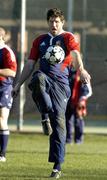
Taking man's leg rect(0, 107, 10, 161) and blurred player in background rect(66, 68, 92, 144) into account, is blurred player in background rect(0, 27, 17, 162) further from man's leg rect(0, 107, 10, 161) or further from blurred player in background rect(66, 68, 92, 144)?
blurred player in background rect(66, 68, 92, 144)

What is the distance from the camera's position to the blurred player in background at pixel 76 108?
632 inches

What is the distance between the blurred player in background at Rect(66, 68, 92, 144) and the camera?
16.0 metres

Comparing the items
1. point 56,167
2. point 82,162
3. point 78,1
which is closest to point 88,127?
point 78,1

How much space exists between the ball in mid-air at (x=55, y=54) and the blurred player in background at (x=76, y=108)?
20.6ft

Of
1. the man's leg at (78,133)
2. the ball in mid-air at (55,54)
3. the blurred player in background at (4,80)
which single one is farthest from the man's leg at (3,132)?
the man's leg at (78,133)

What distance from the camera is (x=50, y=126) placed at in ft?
31.2

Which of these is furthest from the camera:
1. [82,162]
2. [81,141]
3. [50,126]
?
[81,141]

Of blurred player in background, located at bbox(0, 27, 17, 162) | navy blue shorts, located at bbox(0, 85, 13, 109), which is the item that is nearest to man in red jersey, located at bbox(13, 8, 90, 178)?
blurred player in background, located at bbox(0, 27, 17, 162)

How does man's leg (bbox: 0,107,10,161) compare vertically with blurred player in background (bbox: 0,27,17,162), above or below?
below

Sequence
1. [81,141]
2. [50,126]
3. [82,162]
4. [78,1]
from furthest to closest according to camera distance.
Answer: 1. [78,1]
2. [81,141]
3. [82,162]
4. [50,126]

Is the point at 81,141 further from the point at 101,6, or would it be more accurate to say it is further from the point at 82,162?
the point at 82,162

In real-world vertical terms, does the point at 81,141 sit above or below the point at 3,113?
below

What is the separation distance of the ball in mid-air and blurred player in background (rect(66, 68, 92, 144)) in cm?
626

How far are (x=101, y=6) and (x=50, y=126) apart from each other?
8570 mm
